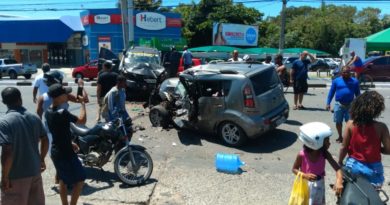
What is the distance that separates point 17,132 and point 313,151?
282cm

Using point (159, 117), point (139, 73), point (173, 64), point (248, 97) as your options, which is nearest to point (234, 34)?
point (173, 64)

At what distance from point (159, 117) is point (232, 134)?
2.14 m

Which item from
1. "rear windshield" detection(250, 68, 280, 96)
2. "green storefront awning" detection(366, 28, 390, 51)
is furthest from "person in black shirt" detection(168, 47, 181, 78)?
"green storefront awning" detection(366, 28, 390, 51)

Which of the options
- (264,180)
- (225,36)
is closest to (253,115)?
(264,180)

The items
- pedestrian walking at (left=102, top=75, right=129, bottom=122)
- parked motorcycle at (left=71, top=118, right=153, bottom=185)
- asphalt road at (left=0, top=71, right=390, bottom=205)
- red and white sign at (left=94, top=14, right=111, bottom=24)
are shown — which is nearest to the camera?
asphalt road at (left=0, top=71, right=390, bottom=205)

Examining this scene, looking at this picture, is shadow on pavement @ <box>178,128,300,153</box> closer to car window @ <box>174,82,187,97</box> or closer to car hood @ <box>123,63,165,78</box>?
car window @ <box>174,82,187,97</box>

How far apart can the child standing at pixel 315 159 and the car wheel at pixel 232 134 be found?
416 cm

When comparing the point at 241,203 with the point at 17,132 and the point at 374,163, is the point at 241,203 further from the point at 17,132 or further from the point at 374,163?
the point at 17,132

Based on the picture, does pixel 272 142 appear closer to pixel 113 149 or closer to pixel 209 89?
pixel 209 89

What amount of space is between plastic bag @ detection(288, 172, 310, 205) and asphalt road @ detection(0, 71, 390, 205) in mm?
1698

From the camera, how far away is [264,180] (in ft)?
21.4

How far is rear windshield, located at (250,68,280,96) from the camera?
8.43m

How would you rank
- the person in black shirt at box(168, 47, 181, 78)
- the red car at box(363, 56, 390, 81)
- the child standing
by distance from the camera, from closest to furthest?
A: 1. the child standing
2. the person in black shirt at box(168, 47, 181, 78)
3. the red car at box(363, 56, 390, 81)

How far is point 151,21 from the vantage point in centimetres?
4200
